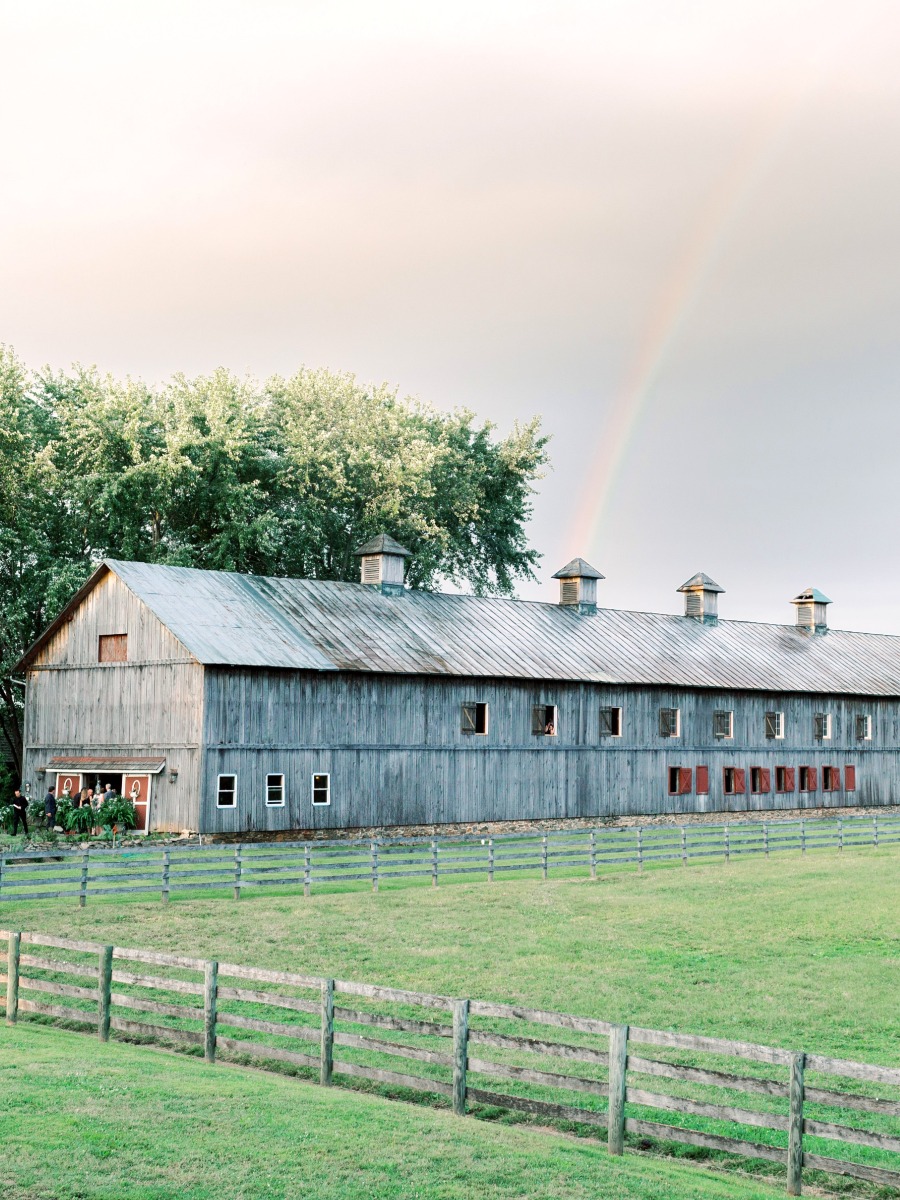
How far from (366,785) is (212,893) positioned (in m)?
13.8

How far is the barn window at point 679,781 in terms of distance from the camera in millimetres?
51500

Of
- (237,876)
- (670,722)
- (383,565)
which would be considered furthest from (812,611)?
(237,876)

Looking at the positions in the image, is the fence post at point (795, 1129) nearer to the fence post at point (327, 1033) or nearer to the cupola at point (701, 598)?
the fence post at point (327, 1033)

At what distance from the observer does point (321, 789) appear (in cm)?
4103

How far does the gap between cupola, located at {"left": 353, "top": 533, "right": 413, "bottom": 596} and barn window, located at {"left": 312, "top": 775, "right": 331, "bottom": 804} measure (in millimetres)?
10064

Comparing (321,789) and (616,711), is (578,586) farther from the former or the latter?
(321,789)

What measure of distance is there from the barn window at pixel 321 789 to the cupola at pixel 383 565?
33.0 feet

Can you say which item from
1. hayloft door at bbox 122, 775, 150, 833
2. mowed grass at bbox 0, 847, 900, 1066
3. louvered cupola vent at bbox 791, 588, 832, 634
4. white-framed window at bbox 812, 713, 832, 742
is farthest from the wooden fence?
louvered cupola vent at bbox 791, 588, 832, 634

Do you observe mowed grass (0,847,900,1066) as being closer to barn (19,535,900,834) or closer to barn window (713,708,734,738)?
barn (19,535,900,834)

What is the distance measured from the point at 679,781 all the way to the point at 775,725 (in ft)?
20.8

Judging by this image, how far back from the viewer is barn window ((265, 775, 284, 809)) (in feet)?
130

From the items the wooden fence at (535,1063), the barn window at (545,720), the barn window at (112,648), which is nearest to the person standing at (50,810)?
the barn window at (112,648)

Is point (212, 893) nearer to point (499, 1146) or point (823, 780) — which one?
point (499, 1146)

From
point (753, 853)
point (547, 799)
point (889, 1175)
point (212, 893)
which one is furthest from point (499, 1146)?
point (547, 799)
